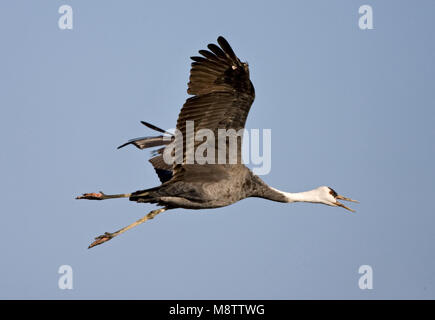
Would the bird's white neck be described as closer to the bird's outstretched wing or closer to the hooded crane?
the hooded crane

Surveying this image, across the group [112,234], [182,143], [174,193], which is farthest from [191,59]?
[112,234]

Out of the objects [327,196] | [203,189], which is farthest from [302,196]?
[203,189]

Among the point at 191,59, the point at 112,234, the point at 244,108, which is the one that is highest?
the point at 191,59

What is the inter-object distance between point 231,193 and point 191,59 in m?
2.23

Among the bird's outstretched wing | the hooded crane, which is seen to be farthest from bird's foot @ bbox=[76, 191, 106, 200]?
the bird's outstretched wing

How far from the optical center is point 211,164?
10656 mm

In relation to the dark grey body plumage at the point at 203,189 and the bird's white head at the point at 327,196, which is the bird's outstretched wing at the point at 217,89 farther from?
the bird's white head at the point at 327,196

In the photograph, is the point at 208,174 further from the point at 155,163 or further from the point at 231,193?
the point at 155,163

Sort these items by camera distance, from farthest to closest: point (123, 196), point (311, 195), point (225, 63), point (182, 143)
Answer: point (311, 195), point (123, 196), point (182, 143), point (225, 63)

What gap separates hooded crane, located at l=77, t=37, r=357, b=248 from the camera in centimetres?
971

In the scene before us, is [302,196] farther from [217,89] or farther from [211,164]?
[217,89]

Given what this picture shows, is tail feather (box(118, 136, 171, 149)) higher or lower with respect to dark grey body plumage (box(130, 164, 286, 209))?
higher

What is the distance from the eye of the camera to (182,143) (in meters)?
10.3

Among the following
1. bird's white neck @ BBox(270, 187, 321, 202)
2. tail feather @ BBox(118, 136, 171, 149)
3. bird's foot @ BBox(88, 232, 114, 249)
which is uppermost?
tail feather @ BBox(118, 136, 171, 149)
